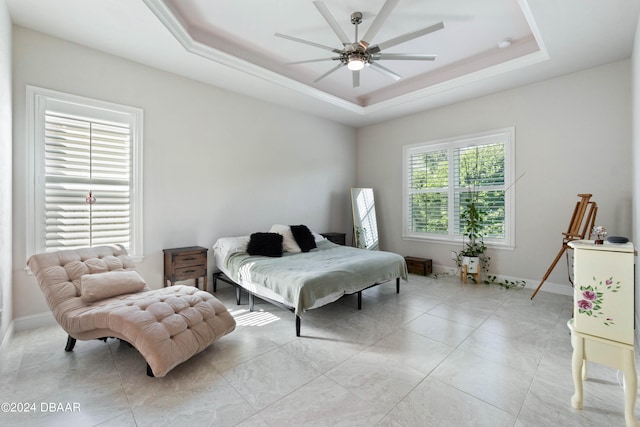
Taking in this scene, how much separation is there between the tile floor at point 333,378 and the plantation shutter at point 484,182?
1.75 metres

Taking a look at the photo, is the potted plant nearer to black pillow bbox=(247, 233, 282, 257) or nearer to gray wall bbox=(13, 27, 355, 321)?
gray wall bbox=(13, 27, 355, 321)

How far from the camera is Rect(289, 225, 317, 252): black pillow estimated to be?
165 inches

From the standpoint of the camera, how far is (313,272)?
2.86 m

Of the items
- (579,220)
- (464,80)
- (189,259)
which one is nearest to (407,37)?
(464,80)

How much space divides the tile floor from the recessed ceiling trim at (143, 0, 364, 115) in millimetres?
2984

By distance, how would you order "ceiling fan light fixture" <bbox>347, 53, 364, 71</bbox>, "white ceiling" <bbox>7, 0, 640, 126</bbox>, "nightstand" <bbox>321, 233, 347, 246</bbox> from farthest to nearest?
"nightstand" <bbox>321, 233, 347, 246</bbox>
"ceiling fan light fixture" <bbox>347, 53, 364, 71</bbox>
"white ceiling" <bbox>7, 0, 640, 126</bbox>

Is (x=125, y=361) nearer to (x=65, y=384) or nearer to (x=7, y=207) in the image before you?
(x=65, y=384)

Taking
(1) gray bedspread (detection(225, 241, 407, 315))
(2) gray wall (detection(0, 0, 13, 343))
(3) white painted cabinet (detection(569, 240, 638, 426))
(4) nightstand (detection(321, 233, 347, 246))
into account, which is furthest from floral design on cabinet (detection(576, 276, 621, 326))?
(2) gray wall (detection(0, 0, 13, 343))

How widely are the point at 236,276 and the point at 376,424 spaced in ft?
7.63

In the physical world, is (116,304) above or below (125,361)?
above

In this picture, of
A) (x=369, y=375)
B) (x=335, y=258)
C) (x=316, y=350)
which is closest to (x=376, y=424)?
(x=369, y=375)

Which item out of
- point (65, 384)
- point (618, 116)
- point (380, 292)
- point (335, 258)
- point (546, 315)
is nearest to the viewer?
point (65, 384)

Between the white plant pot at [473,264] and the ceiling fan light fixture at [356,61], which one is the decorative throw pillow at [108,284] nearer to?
the ceiling fan light fixture at [356,61]

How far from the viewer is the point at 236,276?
343cm
